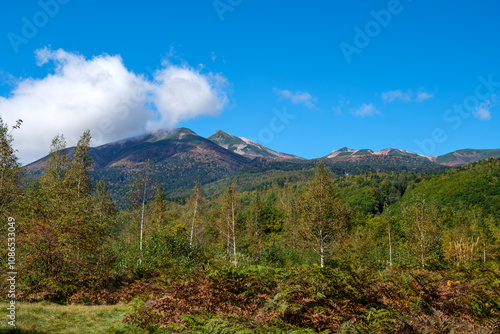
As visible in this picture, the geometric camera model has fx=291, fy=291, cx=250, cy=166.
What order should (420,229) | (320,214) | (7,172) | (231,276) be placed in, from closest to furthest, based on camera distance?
1. (231,276)
2. (7,172)
3. (320,214)
4. (420,229)

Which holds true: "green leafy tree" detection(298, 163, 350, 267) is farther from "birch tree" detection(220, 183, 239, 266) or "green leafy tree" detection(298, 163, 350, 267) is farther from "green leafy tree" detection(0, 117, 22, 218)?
"green leafy tree" detection(0, 117, 22, 218)

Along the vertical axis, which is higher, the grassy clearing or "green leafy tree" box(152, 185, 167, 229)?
"green leafy tree" box(152, 185, 167, 229)

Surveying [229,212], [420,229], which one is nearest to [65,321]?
[420,229]

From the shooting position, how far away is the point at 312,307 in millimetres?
5621

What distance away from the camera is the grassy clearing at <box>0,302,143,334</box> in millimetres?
7539

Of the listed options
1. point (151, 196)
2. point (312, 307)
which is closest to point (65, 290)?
point (312, 307)

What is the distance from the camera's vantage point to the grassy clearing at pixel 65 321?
24.7 ft

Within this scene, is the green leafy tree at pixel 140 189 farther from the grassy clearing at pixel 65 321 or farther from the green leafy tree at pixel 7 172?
the grassy clearing at pixel 65 321

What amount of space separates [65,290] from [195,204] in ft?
119

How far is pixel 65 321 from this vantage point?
8.76m

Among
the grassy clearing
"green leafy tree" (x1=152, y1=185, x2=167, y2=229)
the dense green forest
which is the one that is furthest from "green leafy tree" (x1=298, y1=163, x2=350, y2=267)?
the grassy clearing

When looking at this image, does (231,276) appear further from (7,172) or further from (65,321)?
(7,172)

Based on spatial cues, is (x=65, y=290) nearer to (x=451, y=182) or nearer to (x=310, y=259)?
(x=310, y=259)

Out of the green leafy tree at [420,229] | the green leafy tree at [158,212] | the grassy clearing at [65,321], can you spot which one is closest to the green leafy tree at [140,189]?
the green leafy tree at [158,212]
